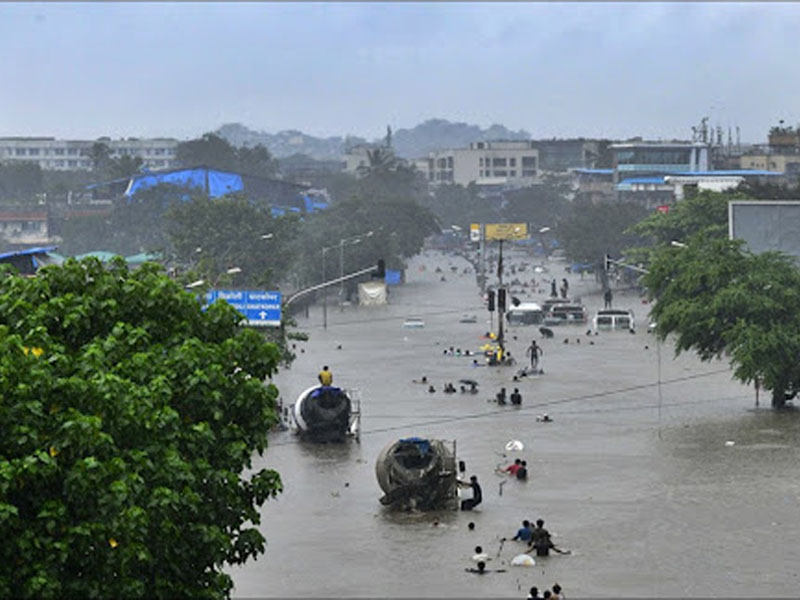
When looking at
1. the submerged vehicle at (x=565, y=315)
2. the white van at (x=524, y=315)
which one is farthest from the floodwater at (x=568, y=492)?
the submerged vehicle at (x=565, y=315)

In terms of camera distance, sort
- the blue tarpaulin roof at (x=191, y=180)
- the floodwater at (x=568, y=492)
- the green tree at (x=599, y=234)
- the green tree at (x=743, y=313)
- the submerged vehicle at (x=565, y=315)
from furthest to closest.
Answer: the blue tarpaulin roof at (x=191, y=180)
the green tree at (x=599, y=234)
the submerged vehicle at (x=565, y=315)
the green tree at (x=743, y=313)
the floodwater at (x=568, y=492)

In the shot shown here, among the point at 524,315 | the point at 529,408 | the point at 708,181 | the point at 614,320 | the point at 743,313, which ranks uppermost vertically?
the point at 708,181

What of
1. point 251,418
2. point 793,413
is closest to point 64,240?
point 793,413

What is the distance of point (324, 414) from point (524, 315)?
58.6 m

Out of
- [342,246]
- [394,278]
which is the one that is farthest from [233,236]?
[394,278]

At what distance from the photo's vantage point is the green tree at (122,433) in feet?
76.3

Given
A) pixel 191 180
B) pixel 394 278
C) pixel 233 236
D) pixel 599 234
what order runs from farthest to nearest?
pixel 191 180 → pixel 599 234 → pixel 394 278 → pixel 233 236

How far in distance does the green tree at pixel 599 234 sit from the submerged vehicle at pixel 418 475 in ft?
389

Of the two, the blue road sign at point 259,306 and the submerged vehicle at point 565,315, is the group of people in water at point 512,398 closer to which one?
the blue road sign at point 259,306

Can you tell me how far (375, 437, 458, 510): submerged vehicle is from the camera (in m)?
42.5

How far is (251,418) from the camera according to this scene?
90.3 feet

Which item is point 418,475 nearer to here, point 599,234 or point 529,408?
point 529,408

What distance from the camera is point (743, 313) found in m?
61.6

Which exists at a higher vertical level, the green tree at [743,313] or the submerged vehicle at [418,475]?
the green tree at [743,313]
